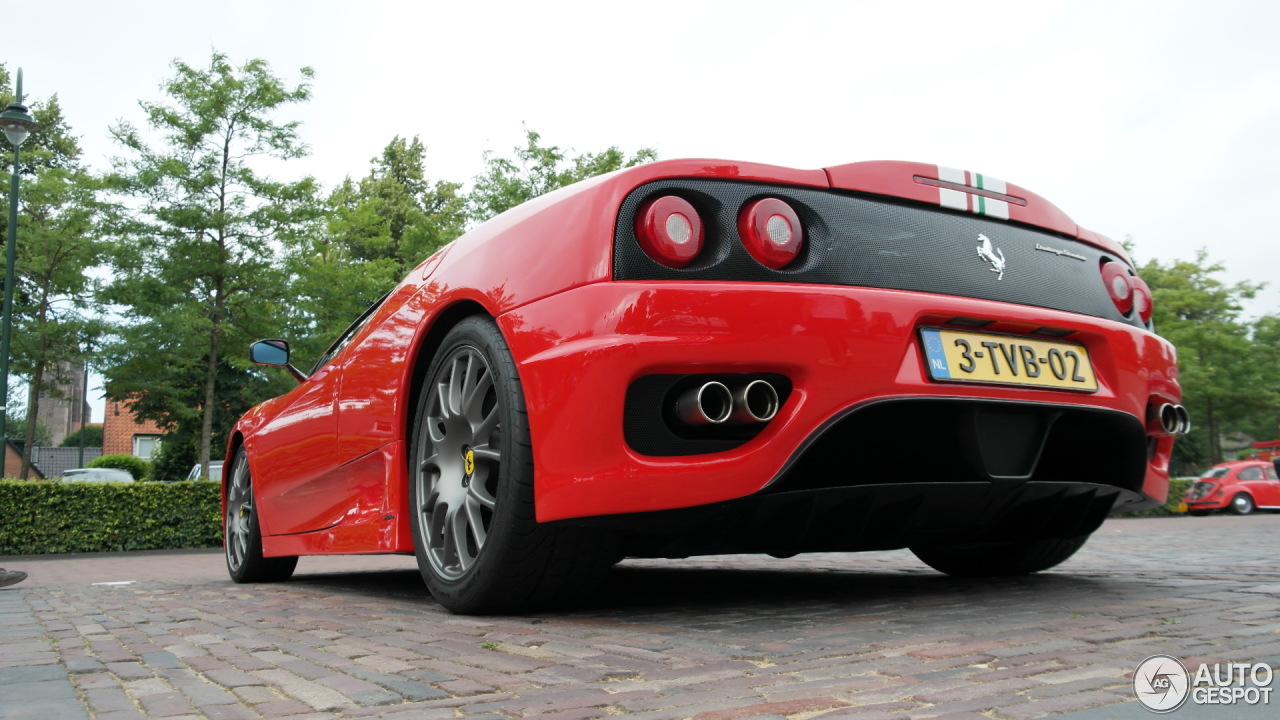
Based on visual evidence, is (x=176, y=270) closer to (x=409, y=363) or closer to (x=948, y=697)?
(x=409, y=363)

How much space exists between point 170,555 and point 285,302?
6192 mm

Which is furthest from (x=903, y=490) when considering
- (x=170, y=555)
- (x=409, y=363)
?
(x=170, y=555)

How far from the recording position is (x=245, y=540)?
566 cm

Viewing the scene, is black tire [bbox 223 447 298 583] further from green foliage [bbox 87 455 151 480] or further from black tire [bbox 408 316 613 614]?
green foliage [bbox 87 455 151 480]

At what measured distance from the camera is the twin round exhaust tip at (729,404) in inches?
104

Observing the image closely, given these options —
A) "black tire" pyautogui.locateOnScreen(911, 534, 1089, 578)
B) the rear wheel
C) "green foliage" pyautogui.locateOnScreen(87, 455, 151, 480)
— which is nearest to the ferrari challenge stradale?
"black tire" pyautogui.locateOnScreen(911, 534, 1089, 578)

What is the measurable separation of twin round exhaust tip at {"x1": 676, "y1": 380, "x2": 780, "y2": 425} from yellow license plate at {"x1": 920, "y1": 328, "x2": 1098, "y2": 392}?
0.49 metres

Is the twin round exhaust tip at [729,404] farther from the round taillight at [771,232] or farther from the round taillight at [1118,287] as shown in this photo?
the round taillight at [1118,287]

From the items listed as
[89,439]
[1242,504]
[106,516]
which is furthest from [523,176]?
[89,439]

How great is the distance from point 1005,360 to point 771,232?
795 mm

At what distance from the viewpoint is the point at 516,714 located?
1.91 metres

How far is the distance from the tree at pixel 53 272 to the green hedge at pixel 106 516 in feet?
16.5

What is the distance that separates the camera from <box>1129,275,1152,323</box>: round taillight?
3742mm

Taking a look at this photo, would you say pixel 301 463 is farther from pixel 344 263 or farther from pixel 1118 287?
pixel 344 263
